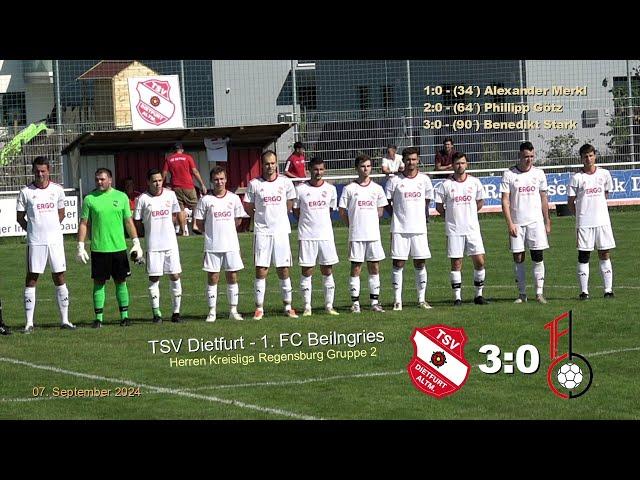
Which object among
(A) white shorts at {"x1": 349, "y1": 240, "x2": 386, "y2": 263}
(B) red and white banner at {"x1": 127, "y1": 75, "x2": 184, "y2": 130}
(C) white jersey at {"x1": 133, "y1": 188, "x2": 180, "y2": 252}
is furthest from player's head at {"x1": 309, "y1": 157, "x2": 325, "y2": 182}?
(B) red and white banner at {"x1": 127, "y1": 75, "x2": 184, "y2": 130}

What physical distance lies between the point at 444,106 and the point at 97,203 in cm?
1400

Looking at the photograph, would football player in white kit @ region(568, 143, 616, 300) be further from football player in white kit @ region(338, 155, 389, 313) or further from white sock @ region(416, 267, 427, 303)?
football player in white kit @ region(338, 155, 389, 313)

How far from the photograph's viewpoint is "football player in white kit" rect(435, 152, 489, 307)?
594 inches

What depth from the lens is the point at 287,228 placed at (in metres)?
14.7

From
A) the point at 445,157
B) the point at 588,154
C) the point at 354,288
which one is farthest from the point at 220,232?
the point at 445,157

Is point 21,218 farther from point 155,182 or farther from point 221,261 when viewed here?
point 221,261

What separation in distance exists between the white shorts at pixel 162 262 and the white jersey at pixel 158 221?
49 mm

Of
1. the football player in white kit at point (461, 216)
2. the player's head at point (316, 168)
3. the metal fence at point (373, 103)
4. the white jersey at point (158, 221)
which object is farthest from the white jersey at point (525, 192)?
the metal fence at point (373, 103)

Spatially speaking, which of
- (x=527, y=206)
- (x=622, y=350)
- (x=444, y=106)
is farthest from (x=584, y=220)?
(x=444, y=106)

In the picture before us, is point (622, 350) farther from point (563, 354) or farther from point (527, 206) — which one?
point (527, 206)

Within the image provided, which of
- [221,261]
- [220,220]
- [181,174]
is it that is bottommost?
[221,261]

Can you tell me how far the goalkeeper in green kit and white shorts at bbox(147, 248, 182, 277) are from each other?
0.26 metres

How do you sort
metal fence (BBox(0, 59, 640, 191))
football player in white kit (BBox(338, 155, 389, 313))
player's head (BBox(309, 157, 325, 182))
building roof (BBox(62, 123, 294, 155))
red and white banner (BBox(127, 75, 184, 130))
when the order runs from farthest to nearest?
1. metal fence (BBox(0, 59, 640, 191))
2. building roof (BBox(62, 123, 294, 155))
3. red and white banner (BBox(127, 75, 184, 130))
4. football player in white kit (BBox(338, 155, 389, 313))
5. player's head (BBox(309, 157, 325, 182))

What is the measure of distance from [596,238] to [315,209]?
3470 millimetres
